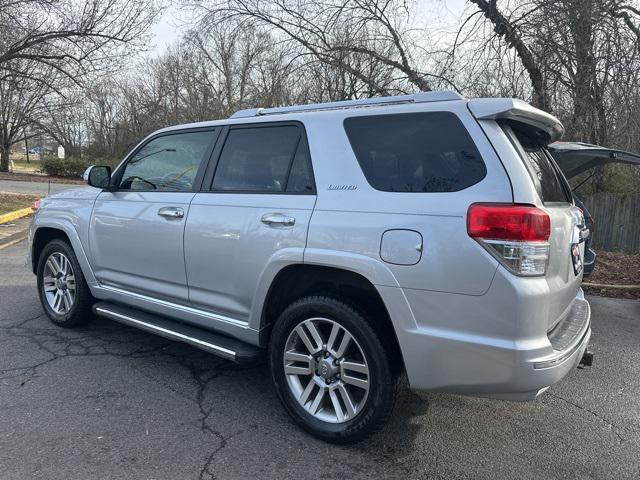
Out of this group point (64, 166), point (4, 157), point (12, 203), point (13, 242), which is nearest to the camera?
point (13, 242)

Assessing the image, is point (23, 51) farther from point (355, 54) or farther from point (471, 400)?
point (471, 400)

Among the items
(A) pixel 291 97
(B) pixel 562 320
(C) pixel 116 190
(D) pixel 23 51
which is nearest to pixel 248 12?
(A) pixel 291 97

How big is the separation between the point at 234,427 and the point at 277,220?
1.32 m

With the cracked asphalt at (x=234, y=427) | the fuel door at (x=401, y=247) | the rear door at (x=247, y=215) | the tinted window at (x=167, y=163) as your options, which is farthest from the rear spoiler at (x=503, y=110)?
the tinted window at (x=167, y=163)

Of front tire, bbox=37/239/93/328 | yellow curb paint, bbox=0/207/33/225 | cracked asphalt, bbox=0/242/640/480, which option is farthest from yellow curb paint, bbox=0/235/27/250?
cracked asphalt, bbox=0/242/640/480

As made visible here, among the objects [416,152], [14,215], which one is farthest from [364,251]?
[14,215]

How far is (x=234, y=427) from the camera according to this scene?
10.3ft

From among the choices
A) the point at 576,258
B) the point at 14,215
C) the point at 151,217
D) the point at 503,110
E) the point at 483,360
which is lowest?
the point at 14,215

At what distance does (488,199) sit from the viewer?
2.47 m

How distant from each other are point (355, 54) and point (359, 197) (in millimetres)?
10919

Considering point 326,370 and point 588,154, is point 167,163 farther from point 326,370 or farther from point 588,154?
point 588,154

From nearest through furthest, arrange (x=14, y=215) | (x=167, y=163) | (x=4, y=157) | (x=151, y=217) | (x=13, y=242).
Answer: (x=151, y=217) → (x=167, y=163) → (x=13, y=242) → (x=14, y=215) → (x=4, y=157)

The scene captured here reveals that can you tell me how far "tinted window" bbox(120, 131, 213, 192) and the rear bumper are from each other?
84.4 inches

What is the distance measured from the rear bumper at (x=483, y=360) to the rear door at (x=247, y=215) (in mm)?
882
